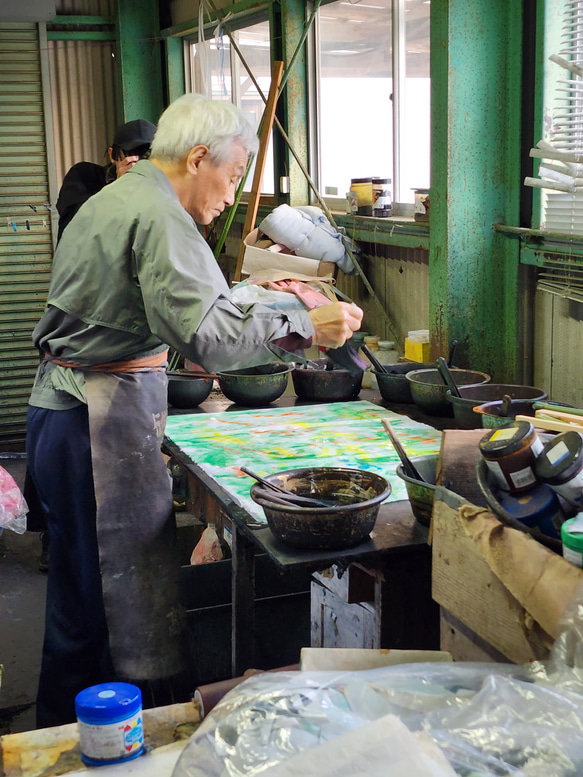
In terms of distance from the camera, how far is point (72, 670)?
111 inches

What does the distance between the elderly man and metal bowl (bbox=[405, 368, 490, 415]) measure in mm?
925

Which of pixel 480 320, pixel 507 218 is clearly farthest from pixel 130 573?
pixel 507 218

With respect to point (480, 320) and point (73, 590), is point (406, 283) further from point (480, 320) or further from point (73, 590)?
point (73, 590)

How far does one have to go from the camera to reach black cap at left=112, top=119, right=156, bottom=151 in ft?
14.4

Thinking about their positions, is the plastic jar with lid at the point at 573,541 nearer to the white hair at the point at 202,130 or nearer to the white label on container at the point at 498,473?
the white label on container at the point at 498,473

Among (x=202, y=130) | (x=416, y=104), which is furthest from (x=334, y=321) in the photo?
(x=416, y=104)

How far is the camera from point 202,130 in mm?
2576

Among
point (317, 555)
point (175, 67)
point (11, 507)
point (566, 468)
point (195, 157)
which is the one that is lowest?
point (11, 507)

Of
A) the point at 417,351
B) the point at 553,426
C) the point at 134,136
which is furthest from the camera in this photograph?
the point at 134,136

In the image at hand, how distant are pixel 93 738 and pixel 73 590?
1.30 metres

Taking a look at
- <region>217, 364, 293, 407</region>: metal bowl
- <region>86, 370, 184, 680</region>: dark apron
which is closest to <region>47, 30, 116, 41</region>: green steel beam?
<region>217, 364, 293, 407</region>: metal bowl

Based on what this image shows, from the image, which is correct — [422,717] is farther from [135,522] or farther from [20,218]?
[20,218]

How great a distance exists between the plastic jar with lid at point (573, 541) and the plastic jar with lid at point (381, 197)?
3332 millimetres

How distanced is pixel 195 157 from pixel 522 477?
144 centimetres
